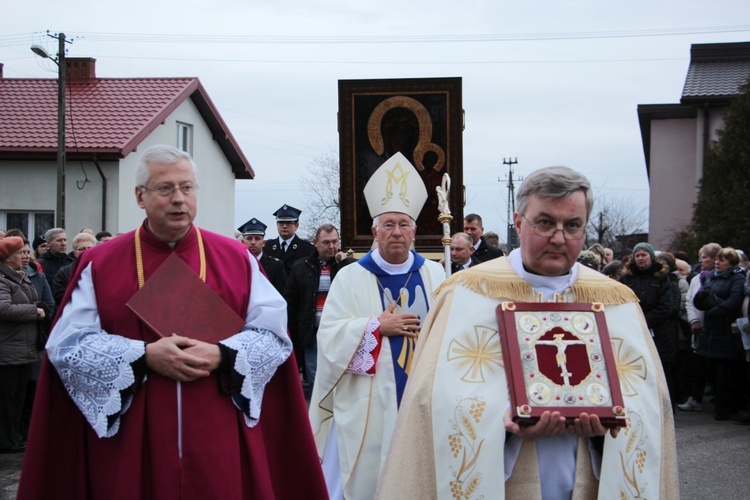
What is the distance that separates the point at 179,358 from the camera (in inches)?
136

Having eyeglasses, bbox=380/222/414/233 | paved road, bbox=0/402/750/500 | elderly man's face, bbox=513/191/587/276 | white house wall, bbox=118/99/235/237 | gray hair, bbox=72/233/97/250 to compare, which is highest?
white house wall, bbox=118/99/235/237

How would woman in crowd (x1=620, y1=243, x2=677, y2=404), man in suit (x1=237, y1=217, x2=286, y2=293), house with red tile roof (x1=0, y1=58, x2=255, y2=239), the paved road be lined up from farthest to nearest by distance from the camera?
house with red tile roof (x1=0, y1=58, x2=255, y2=239)
man in suit (x1=237, y1=217, x2=286, y2=293)
woman in crowd (x1=620, y1=243, x2=677, y2=404)
the paved road

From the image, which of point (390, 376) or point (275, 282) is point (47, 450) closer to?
point (390, 376)

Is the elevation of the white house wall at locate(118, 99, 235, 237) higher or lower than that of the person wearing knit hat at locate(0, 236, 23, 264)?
higher

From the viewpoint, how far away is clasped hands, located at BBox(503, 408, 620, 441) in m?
3.00

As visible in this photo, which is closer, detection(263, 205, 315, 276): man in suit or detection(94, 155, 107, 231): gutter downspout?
detection(263, 205, 315, 276): man in suit

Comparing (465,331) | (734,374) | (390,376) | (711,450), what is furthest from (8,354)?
(734,374)

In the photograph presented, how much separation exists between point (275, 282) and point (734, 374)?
533cm

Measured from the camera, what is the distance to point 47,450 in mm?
3641

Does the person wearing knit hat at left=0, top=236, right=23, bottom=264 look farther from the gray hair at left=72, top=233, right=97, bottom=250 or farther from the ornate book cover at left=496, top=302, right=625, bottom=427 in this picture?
the ornate book cover at left=496, top=302, right=625, bottom=427

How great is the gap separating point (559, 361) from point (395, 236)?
2751 millimetres

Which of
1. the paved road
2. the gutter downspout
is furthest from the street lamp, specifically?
the paved road

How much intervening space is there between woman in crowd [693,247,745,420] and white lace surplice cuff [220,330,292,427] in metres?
7.62

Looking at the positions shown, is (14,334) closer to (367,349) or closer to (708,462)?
(367,349)
